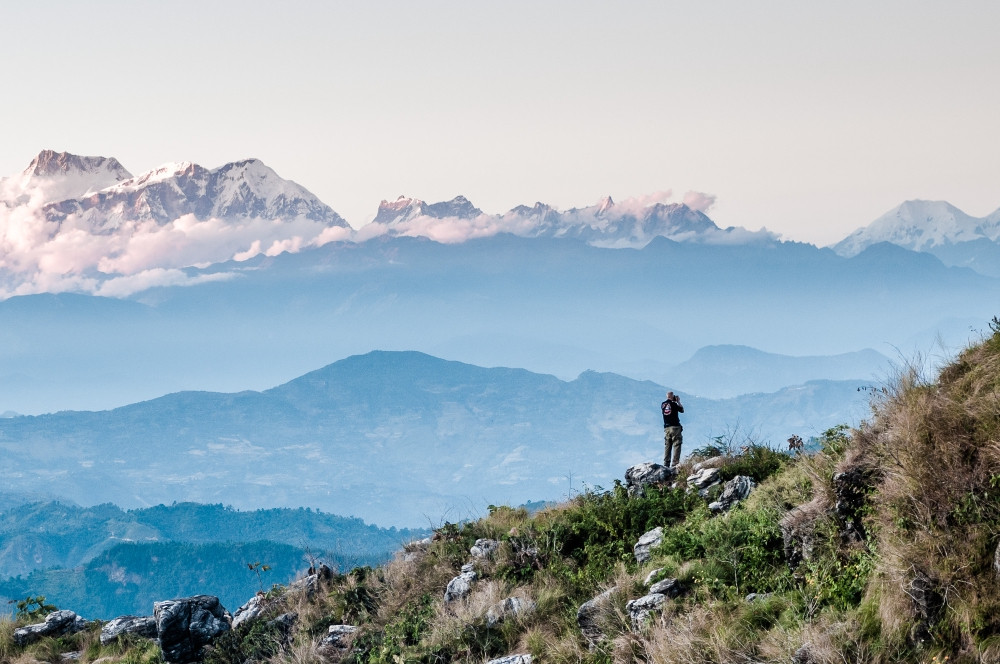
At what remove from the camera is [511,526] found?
23594 millimetres

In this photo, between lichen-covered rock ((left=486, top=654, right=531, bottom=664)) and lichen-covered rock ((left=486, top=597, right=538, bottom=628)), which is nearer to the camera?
lichen-covered rock ((left=486, top=654, right=531, bottom=664))

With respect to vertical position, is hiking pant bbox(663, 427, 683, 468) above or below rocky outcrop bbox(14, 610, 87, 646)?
above

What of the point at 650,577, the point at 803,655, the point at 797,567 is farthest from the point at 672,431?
the point at 803,655

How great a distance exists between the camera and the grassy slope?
11.7 metres

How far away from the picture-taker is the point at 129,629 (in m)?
24.9

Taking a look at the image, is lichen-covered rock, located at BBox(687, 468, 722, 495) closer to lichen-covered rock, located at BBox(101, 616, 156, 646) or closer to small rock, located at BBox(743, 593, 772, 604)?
small rock, located at BBox(743, 593, 772, 604)

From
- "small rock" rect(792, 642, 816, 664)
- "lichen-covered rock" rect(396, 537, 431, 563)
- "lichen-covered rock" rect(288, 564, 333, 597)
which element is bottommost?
"lichen-covered rock" rect(288, 564, 333, 597)

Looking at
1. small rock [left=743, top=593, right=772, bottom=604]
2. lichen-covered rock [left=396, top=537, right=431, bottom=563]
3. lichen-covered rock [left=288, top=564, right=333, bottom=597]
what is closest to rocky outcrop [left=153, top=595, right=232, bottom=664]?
lichen-covered rock [left=288, top=564, right=333, bottom=597]

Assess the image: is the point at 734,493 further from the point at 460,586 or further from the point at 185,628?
the point at 185,628

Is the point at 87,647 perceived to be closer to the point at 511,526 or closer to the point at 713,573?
the point at 511,526

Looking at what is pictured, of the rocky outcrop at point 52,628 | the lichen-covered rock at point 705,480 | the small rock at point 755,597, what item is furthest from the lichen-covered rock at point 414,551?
the small rock at point 755,597

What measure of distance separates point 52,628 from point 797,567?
836 inches

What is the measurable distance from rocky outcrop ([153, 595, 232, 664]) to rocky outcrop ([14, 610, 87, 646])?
4199 millimetres

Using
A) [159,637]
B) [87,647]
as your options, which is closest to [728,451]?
[159,637]
